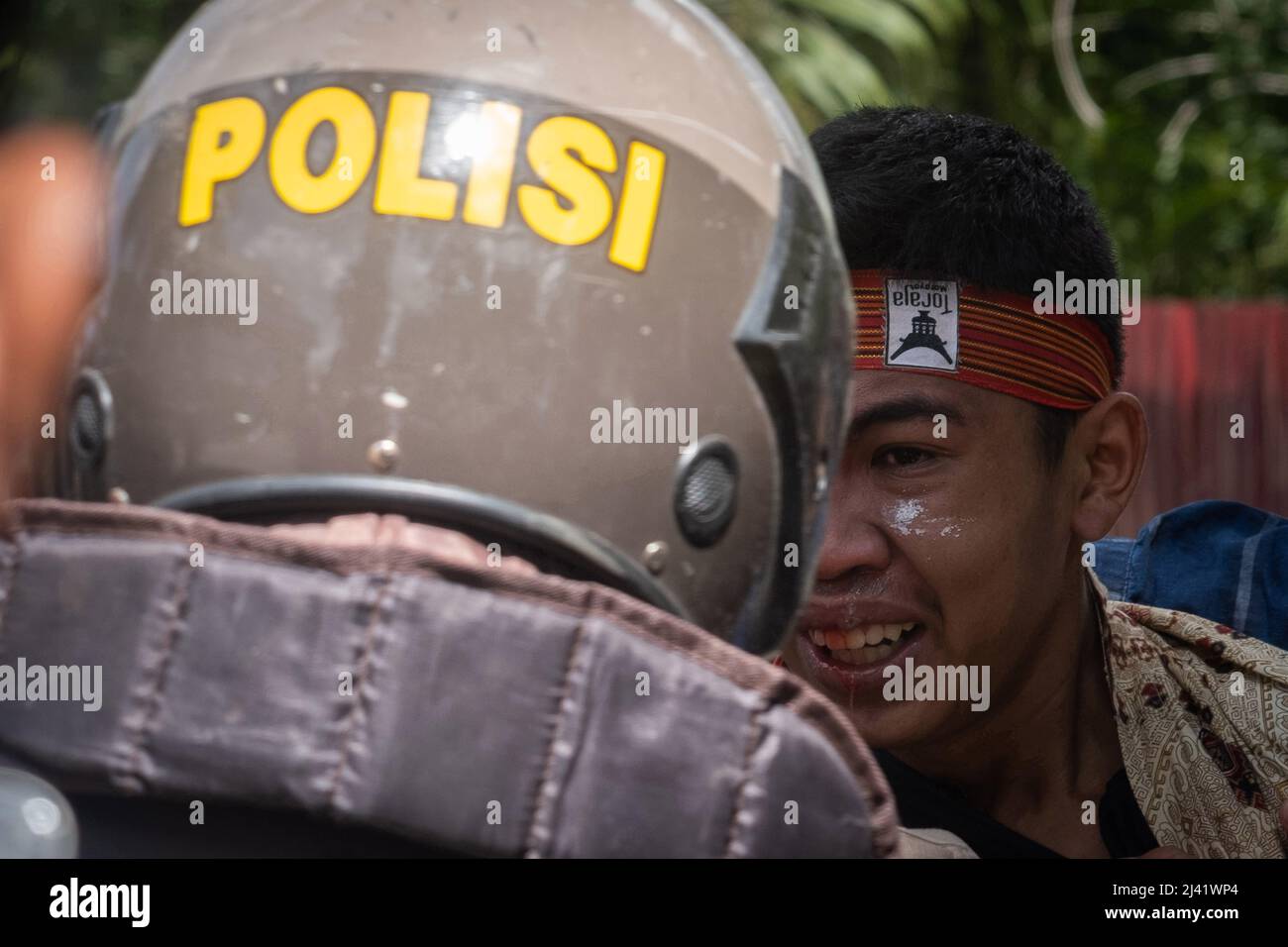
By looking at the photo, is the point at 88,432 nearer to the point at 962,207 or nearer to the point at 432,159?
the point at 432,159

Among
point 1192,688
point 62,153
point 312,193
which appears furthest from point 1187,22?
point 312,193

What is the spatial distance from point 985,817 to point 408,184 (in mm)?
1188

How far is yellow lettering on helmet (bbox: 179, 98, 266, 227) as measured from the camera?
119 centimetres

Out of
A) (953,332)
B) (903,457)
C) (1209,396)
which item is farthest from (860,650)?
(1209,396)

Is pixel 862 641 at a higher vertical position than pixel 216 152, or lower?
lower

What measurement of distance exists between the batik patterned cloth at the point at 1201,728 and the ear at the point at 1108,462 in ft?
0.55

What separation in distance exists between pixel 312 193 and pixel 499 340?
0.60 feet

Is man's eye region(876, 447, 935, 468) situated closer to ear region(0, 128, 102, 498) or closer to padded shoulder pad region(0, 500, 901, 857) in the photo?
padded shoulder pad region(0, 500, 901, 857)

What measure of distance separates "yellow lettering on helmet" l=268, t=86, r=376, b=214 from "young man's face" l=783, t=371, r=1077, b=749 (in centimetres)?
79

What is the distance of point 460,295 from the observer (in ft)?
3.80

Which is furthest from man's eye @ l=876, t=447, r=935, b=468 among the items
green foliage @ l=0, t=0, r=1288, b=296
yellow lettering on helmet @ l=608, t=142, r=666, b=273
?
green foliage @ l=0, t=0, r=1288, b=296

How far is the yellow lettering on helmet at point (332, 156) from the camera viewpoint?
3.83 feet

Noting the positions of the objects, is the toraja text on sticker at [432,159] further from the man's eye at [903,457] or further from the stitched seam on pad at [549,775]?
the man's eye at [903,457]
